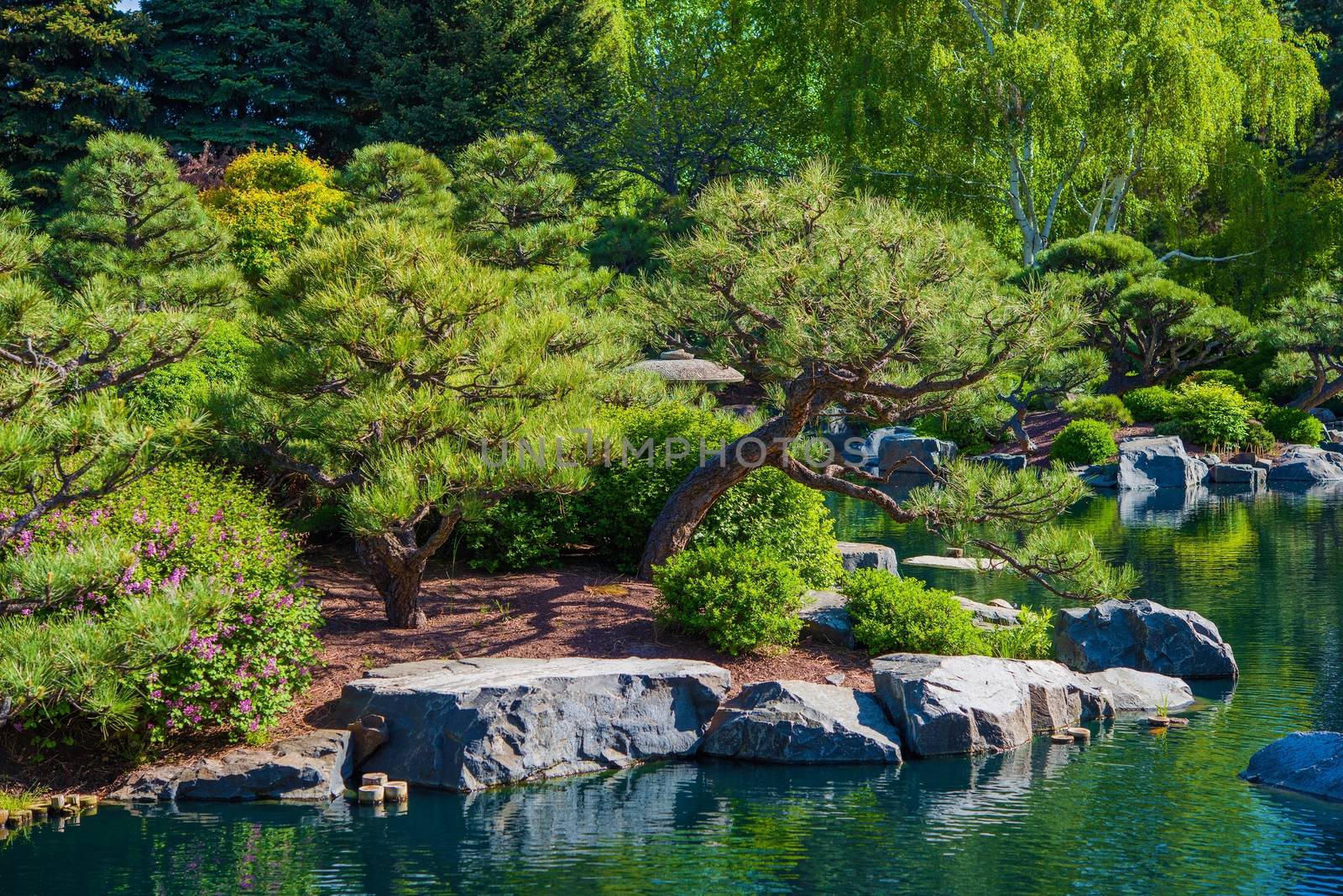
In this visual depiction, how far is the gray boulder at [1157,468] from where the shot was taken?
24578mm

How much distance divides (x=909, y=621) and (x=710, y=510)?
2198 mm

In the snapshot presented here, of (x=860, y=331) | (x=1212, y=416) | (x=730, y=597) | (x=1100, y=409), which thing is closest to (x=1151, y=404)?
(x=1212, y=416)

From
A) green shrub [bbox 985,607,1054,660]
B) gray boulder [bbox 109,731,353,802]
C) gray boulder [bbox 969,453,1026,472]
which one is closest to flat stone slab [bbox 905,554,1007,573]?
green shrub [bbox 985,607,1054,660]

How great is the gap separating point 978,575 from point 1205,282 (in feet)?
65.8

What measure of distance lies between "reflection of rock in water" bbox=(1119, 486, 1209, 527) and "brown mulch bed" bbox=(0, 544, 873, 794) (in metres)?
11.3

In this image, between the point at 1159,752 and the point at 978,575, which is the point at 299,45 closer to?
the point at 978,575

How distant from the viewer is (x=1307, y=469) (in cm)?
2489

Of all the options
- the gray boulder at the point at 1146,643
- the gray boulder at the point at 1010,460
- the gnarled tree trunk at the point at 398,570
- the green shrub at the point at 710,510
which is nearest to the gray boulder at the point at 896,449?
the gray boulder at the point at 1010,460

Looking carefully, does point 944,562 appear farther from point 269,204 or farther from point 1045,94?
point 1045,94

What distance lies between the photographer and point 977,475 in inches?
410

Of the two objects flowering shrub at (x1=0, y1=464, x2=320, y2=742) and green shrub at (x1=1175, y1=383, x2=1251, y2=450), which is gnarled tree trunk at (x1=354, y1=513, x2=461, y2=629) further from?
green shrub at (x1=1175, y1=383, x2=1251, y2=450)

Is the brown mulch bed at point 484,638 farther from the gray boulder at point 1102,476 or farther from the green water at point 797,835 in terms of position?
the gray boulder at point 1102,476

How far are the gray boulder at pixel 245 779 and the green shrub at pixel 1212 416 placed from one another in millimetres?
23054

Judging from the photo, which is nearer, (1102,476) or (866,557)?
(866,557)
